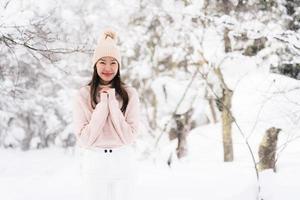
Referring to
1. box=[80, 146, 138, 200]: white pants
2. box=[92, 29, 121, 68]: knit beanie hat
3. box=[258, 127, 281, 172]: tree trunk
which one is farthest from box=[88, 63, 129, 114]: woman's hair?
box=[258, 127, 281, 172]: tree trunk

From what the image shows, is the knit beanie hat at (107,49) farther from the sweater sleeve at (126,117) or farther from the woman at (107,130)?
the sweater sleeve at (126,117)

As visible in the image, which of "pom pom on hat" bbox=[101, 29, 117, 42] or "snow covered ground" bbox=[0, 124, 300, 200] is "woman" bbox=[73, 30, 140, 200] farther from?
"snow covered ground" bbox=[0, 124, 300, 200]

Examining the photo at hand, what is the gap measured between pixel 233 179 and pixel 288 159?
148cm

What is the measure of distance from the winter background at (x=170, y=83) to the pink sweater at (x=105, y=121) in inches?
54.0

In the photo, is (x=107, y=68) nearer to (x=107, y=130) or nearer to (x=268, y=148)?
(x=107, y=130)

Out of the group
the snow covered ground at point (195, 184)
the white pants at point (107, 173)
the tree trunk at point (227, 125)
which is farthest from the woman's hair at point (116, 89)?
the tree trunk at point (227, 125)

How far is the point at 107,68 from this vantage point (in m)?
3.64

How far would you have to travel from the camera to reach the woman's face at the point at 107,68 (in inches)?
143

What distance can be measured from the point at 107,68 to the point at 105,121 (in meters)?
0.44

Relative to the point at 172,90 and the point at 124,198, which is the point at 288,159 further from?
the point at 172,90

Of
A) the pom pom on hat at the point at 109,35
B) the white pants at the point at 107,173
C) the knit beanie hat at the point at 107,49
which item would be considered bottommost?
the white pants at the point at 107,173

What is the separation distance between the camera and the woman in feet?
11.3

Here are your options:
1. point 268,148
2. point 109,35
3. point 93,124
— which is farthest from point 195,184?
point 93,124

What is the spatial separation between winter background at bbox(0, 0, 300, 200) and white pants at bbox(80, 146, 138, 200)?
1.62 metres
